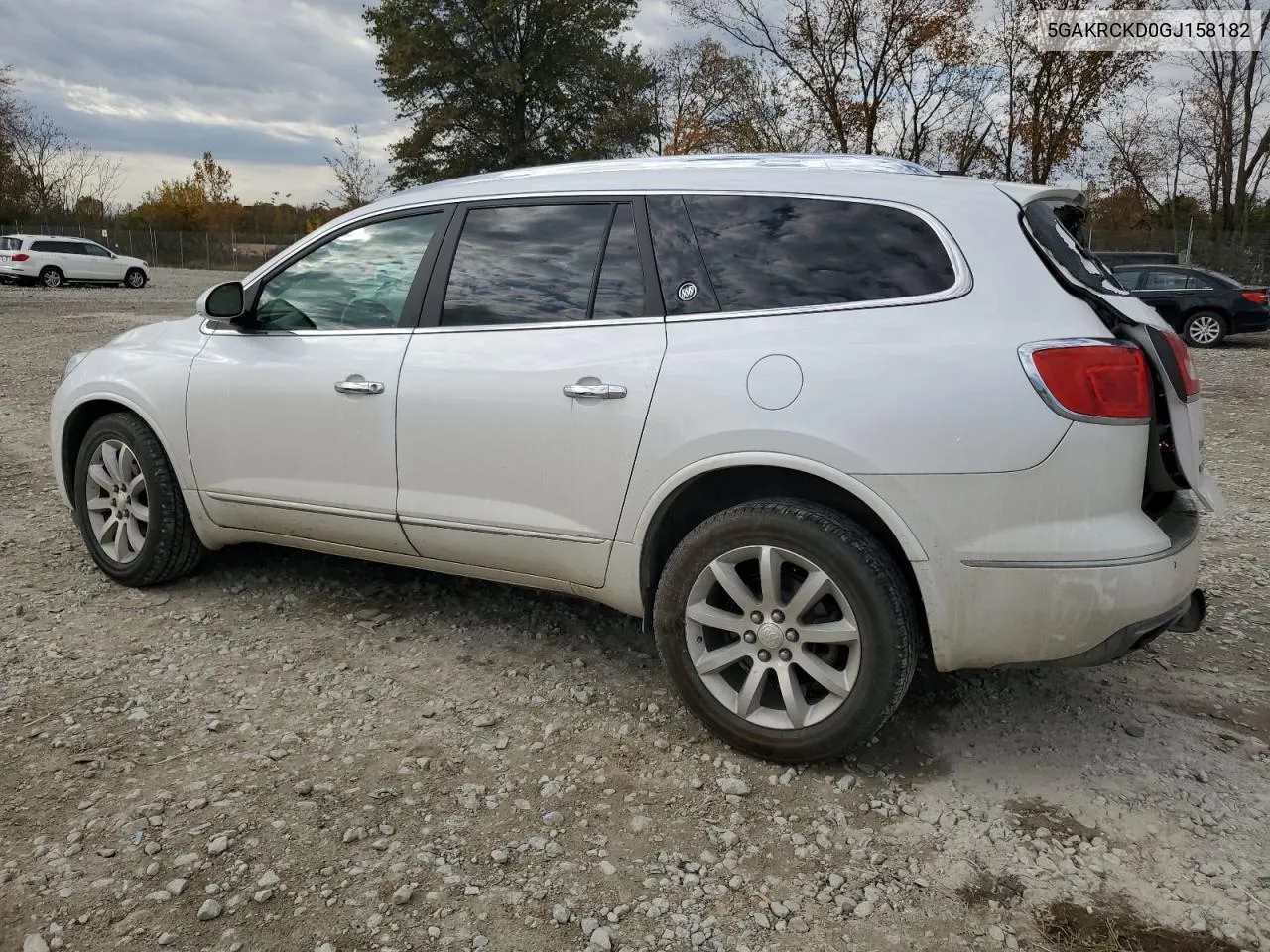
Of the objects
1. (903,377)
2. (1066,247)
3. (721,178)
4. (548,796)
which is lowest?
(548,796)

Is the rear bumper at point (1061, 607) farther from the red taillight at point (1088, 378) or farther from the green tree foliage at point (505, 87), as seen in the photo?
the green tree foliage at point (505, 87)

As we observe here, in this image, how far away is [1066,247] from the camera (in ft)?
9.37

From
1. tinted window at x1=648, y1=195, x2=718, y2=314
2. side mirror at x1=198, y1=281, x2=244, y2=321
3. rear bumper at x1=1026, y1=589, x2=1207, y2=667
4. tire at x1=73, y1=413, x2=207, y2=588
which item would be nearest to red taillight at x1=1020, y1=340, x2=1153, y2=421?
rear bumper at x1=1026, y1=589, x2=1207, y2=667

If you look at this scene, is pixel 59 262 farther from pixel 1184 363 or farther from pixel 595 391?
pixel 1184 363

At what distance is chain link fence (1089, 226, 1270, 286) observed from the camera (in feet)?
82.0

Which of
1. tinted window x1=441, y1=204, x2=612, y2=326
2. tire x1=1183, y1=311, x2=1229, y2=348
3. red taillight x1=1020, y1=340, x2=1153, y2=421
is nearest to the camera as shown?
red taillight x1=1020, y1=340, x2=1153, y2=421

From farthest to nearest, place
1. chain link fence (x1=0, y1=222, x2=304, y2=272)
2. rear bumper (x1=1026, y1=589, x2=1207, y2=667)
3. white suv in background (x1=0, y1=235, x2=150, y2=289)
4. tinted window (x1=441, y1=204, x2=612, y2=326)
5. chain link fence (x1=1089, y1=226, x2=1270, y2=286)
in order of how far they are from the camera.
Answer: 1. chain link fence (x1=0, y1=222, x2=304, y2=272)
2. white suv in background (x1=0, y1=235, x2=150, y2=289)
3. chain link fence (x1=1089, y1=226, x2=1270, y2=286)
4. tinted window (x1=441, y1=204, x2=612, y2=326)
5. rear bumper (x1=1026, y1=589, x2=1207, y2=667)

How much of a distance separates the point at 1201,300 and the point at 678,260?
52.7ft

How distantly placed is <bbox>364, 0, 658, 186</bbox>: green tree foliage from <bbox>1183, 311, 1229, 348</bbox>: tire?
23114mm

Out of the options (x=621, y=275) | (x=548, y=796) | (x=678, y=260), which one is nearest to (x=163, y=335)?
(x=621, y=275)

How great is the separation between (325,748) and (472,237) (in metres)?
1.86

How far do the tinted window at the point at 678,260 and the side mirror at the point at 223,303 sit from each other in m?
1.80

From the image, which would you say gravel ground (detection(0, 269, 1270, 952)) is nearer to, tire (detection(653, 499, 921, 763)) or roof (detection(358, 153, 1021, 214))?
tire (detection(653, 499, 921, 763))

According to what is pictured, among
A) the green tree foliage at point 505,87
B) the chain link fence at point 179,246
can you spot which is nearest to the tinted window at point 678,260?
the green tree foliage at point 505,87
